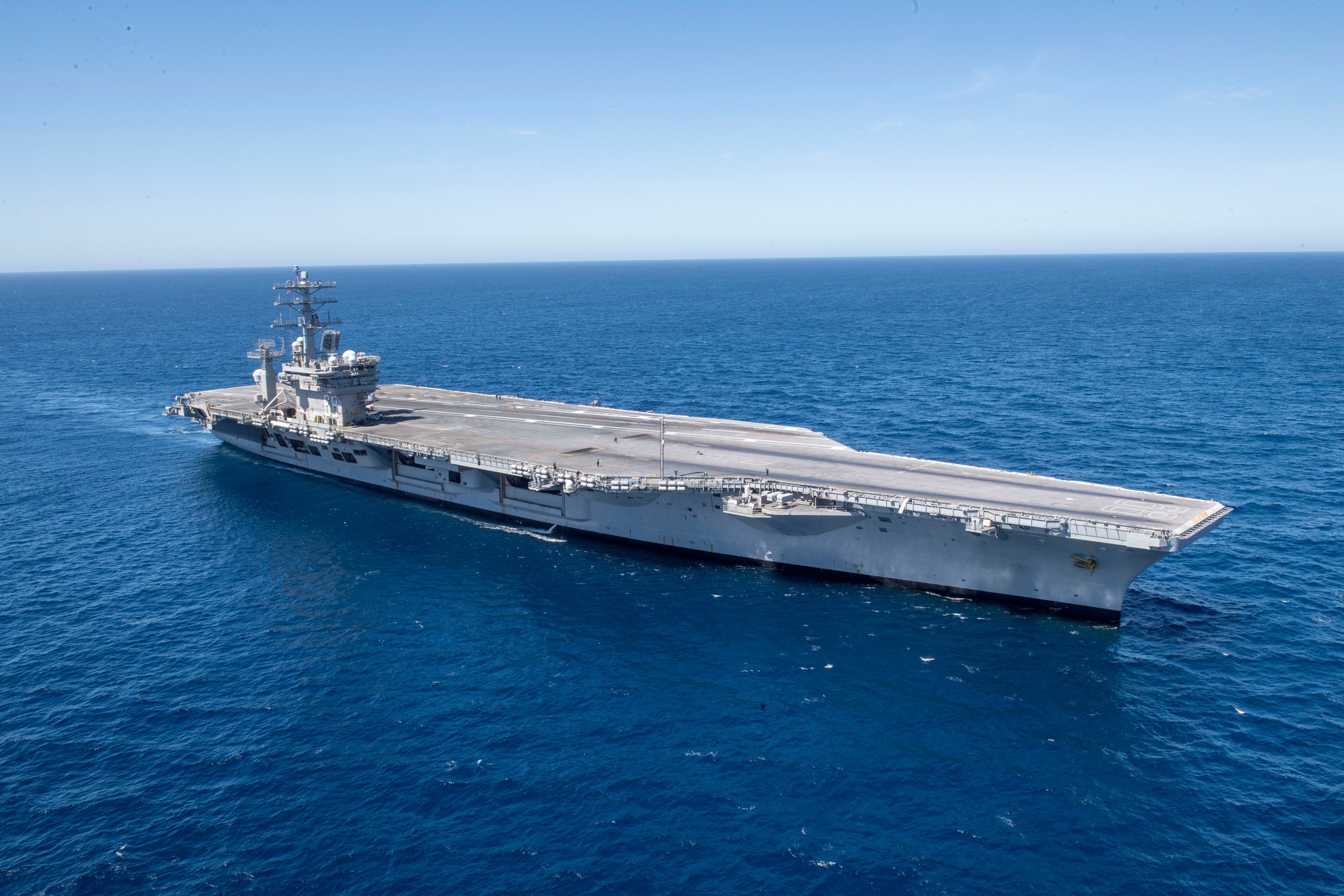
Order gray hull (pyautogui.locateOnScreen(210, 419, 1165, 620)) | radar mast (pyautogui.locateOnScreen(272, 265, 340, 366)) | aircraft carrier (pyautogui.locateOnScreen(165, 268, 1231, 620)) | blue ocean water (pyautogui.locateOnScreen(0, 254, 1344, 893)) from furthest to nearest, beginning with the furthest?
radar mast (pyautogui.locateOnScreen(272, 265, 340, 366))
aircraft carrier (pyautogui.locateOnScreen(165, 268, 1231, 620))
gray hull (pyautogui.locateOnScreen(210, 419, 1165, 620))
blue ocean water (pyautogui.locateOnScreen(0, 254, 1344, 893))

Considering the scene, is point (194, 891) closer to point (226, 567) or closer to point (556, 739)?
point (556, 739)

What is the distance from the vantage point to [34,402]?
284 ft

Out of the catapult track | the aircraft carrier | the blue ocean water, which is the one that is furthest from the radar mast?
the blue ocean water

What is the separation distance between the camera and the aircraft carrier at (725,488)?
38938mm

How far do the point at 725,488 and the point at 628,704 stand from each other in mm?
14548

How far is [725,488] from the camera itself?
145 ft

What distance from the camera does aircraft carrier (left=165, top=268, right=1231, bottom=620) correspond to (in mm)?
38938

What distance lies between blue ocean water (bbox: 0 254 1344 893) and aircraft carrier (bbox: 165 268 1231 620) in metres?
1.74

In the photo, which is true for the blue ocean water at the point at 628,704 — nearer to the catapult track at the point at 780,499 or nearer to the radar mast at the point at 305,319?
the catapult track at the point at 780,499

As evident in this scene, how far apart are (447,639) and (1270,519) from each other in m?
47.0

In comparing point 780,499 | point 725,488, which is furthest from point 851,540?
point 725,488

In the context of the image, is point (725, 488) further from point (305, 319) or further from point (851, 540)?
point (305, 319)

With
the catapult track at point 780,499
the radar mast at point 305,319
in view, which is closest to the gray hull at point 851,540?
the catapult track at point 780,499

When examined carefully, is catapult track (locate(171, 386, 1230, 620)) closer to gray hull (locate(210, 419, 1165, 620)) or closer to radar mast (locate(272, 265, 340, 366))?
gray hull (locate(210, 419, 1165, 620))
